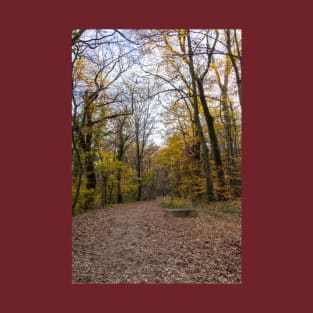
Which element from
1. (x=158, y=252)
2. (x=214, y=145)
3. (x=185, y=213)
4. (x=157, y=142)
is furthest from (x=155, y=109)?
(x=158, y=252)

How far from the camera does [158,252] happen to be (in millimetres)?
4422

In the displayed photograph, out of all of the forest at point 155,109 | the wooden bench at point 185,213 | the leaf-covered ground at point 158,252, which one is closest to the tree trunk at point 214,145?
the forest at point 155,109

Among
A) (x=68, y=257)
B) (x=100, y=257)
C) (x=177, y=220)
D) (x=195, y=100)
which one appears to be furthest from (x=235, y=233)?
(x=195, y=100)

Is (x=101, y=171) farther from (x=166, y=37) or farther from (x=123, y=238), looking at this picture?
(x=166, y=37)

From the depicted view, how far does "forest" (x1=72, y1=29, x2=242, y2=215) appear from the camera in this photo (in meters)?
5.17

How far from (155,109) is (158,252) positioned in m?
5.22

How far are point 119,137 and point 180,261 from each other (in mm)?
6634

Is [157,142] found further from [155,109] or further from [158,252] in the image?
[158,252]

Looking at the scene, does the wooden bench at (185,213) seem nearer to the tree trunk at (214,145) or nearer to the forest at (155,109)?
the forest at (155,109)

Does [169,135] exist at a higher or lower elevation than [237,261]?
higher

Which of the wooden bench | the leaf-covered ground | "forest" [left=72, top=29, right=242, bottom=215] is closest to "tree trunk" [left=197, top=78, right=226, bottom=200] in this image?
"forest" [left=72, top=29, right=242, bottom=215]

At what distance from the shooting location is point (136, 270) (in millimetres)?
3830

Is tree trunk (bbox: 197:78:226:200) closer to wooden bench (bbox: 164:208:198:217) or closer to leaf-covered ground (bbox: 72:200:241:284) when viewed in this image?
wooden bench (bbox: 164:208:198:217)

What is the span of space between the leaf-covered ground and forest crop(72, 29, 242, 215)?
4.26 feet
